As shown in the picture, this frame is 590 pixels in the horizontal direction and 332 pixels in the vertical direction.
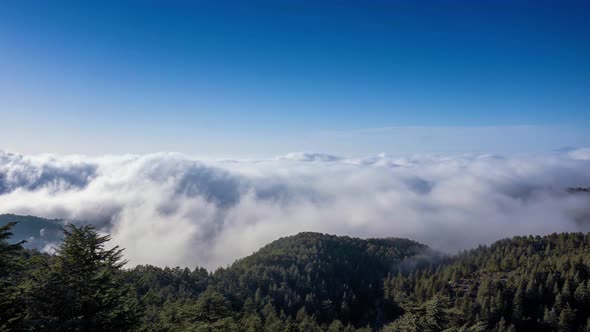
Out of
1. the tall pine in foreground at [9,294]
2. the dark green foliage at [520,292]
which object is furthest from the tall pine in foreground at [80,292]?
the dark green foliage at [520,292]

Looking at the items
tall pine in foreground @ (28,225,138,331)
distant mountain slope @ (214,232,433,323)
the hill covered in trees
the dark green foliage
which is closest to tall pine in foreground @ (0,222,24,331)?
the hill covered in trees

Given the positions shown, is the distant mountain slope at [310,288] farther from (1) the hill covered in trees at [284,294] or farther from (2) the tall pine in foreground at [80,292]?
(2) the tall pine in foreground at [80,292]

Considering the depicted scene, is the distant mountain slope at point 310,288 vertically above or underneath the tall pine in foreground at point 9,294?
underneath

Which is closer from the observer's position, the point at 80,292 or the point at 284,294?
the point at 80,292

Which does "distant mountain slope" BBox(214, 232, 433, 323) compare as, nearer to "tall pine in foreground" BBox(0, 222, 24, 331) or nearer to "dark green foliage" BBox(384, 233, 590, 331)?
"dark green foliage" BBox(384, 233, 590, 331)

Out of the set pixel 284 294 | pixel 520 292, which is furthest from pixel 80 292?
pixel 284 294

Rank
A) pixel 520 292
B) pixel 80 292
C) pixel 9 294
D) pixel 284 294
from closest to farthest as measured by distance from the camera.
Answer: pixel 9 294, pixel 80 292, pixel 520 292, pixel 284 294

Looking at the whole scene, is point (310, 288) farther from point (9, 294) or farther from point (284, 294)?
point (9, 294)
